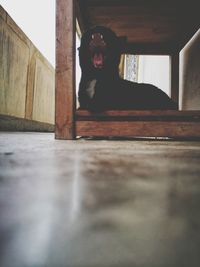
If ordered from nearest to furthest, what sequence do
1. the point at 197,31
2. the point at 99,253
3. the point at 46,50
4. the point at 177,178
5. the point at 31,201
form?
the point at 99,253
the point at 31,201
the point at 177,178
the point at 197,31
the point at 46,50

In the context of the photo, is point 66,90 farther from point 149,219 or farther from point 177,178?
point 149,219

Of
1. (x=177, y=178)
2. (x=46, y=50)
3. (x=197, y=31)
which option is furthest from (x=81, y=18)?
(x=46, y=50)

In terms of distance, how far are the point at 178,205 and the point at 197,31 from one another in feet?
9.14

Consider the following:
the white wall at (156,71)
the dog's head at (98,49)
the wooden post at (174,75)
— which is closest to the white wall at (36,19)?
the white wall at (156,71)

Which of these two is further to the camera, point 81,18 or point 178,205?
point 81,18

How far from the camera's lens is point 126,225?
8.1 inches

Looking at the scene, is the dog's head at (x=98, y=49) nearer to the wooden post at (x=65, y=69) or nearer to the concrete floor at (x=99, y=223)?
the wooden post at (x=65, y=69)

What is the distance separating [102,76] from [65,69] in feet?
1.00

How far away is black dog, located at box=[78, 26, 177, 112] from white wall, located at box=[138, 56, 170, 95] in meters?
1.60

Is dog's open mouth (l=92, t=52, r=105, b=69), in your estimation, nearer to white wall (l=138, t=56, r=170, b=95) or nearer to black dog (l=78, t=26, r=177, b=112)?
black dog (l=78, t=26, r=177, b=112)

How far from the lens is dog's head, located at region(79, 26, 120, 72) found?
1747 millimetres

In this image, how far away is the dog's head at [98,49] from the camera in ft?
5.73

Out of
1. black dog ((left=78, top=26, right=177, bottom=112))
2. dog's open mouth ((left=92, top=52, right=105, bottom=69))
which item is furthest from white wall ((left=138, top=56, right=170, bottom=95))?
dog's open mouth ((left=92, top=52, right=105, bottom=69))

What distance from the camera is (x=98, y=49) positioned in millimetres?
1758
